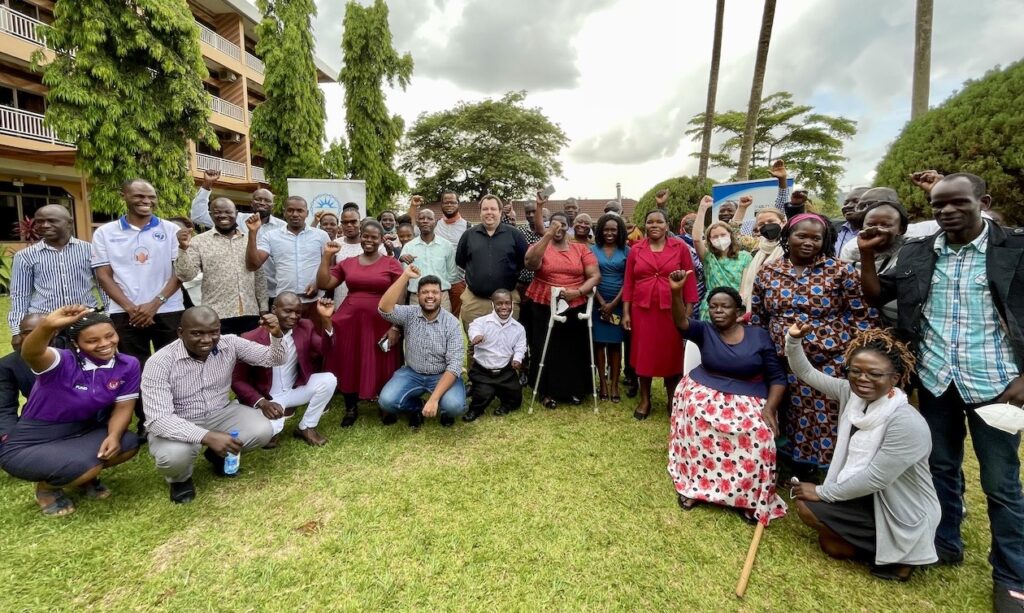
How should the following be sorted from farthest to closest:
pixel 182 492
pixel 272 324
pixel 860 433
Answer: pixel 272 324, pixel 182 492, pixel 860 433

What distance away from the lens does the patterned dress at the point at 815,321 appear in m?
3.14

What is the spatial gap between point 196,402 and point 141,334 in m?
1.44

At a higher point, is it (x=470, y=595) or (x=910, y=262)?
(x=910, y=262)

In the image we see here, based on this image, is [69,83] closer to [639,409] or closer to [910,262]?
[639,409]

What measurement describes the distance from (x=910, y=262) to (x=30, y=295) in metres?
6.12

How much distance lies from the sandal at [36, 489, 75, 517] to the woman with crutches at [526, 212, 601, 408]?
3.76 meters

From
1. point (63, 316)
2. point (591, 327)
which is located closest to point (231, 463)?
point (63, 316)

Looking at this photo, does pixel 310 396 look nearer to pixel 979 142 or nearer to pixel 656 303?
pixel 656 303

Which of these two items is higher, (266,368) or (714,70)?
(714,70)

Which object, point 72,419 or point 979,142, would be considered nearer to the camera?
point 72,419

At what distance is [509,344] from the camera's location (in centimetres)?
489

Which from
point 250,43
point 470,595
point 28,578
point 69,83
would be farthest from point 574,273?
point 250,43

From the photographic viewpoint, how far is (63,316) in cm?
289

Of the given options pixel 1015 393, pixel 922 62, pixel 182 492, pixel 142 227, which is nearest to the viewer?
pixel 1015 393
